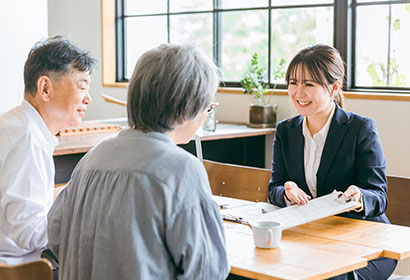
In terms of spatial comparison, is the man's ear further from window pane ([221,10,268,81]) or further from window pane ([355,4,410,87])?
window pane ([221,10,268,81])

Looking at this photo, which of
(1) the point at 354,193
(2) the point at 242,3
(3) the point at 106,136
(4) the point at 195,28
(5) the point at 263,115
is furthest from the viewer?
(4) the point at 195,28

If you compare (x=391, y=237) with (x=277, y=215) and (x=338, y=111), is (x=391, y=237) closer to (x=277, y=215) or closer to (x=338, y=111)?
(x=277, y=215)

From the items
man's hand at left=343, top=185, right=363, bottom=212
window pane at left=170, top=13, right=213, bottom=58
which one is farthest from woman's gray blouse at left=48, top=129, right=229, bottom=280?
window pane at left=170, top=13, right=213, bottom=58

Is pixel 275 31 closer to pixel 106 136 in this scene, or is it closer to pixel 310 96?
pixel 106 136

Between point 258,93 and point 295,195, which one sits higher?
point 258,93

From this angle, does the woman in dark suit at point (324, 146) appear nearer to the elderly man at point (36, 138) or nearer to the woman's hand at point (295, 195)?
the woman's hand at point (295, 195)

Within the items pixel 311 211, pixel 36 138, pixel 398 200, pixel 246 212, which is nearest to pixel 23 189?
pixel 36 138

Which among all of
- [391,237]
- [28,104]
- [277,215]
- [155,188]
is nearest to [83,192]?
[155,188]

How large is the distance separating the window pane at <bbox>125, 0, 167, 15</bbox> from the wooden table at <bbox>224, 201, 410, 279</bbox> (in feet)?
12.3

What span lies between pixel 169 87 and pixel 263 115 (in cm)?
314

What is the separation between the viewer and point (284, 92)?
4.61 m

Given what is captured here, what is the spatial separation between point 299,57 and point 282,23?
7.39 ft

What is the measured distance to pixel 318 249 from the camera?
76.8 inches

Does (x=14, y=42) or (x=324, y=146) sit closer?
(x=324, y=146)
